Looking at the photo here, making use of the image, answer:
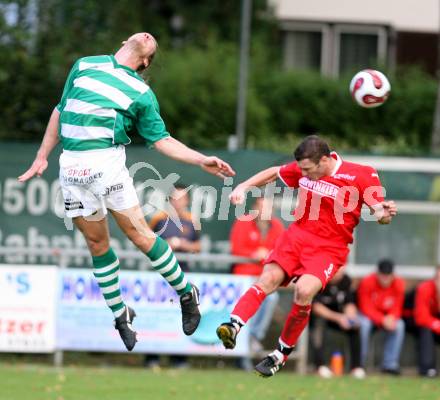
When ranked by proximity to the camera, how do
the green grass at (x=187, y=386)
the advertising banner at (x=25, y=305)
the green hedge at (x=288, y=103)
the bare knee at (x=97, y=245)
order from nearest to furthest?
the bare knee at (x=97, y=245) → the green grass at (x=187, y=386) → the advertising banner at (x=25, y=305) → the green hedge at (x=288, y=103)

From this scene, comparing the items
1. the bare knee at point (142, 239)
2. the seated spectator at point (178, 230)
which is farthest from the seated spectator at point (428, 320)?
the bare knee at point (142, 239)

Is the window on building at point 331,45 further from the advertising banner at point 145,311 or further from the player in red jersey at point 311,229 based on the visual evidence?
the player in red jersey at point 311,229

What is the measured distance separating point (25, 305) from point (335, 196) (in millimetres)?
5018

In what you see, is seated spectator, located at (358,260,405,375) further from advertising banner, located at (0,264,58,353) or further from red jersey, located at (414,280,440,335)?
advertising banner, located at (0,264,58,353)

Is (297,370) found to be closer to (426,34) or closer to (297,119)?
(297,119)

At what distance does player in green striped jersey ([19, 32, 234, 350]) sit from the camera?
888 cm

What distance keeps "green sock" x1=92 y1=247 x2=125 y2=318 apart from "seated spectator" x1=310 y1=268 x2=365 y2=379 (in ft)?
15.7

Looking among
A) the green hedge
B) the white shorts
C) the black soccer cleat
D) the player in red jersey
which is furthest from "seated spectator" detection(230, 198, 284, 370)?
the green hedge

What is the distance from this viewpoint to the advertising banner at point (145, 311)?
1352 centimetres

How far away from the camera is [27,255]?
13773 mm

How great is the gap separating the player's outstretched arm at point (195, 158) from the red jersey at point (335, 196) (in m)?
1.25

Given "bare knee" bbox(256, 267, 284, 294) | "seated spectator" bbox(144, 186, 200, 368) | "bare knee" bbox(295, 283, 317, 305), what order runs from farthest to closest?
"seated spectator" bbox(144, 186, 200, 368), "bare knee" bbox(256, 267, 284, 294), "bare knee" bbox(295, 283, 317, 305)

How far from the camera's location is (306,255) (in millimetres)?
9789

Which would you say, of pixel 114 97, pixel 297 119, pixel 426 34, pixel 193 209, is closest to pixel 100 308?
pixel 193 209
